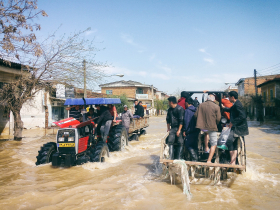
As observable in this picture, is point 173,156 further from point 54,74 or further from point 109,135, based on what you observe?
point 54,74

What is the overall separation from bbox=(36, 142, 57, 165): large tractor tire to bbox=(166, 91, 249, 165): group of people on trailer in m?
3.50

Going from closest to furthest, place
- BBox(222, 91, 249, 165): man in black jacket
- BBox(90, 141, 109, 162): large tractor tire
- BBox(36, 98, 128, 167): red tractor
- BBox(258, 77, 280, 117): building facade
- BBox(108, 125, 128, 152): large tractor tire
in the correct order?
BBox(222, 91, 249, 165): man in black jacket, BBox(36, 98, 128, 167): red tractor, BBox(90, 141, 109, 162): large tractor tire, BBox(108, 125, 128, 152): large tractor tire, BBox(258, 77, 280, 117): building facade

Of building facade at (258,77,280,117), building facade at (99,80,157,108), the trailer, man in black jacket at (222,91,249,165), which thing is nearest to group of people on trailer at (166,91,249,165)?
man in black jacket at (222,91,249,165)

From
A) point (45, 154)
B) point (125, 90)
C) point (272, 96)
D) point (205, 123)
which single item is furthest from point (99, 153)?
point (125, 90)

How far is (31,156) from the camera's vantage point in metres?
9.06

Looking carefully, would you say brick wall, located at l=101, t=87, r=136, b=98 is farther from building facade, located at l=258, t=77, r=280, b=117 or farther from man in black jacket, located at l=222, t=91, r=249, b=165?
man in black jacket, located at l=222, t=91, r=249, b=165

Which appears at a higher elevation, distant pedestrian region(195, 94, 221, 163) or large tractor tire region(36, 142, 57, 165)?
distant pedestrian region(195, 94, 221, 163)

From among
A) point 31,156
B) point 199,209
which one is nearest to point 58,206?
point 199,209

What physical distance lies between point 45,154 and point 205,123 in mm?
4517

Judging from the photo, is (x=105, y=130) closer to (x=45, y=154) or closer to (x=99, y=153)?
(x=99, y=153)

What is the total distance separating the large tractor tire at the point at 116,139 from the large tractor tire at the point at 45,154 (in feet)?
6.83

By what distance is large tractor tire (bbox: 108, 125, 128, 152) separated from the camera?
822 cm

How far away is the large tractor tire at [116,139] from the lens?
324 inches

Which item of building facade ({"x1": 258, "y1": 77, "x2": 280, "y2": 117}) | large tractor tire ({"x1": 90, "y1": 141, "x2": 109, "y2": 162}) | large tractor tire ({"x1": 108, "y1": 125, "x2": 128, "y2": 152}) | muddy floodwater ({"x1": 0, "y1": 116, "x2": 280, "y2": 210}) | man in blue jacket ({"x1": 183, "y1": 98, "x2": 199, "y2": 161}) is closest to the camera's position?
muddy floodwater ({"x1": 0, "y1": 116, "x2": 280, "y2": 210})
